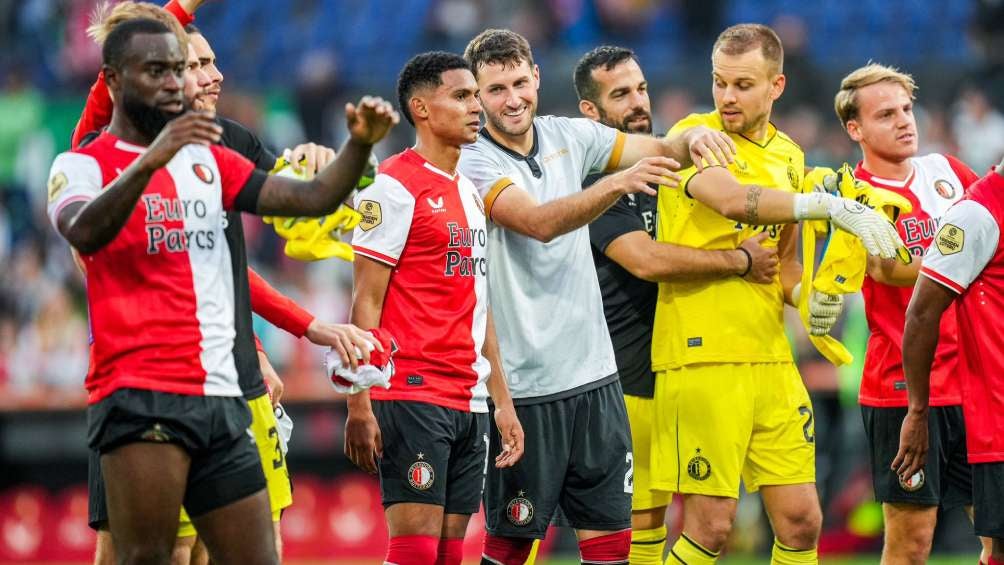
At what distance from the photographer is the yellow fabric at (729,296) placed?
22.1 feet

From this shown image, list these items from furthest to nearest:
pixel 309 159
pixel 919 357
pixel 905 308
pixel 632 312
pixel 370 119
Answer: pixel 632 312, pixel 905 308, pixel 919 357, pixel 309 159, pixel 370 119

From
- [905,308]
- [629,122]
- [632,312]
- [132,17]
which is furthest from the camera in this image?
[629,122]

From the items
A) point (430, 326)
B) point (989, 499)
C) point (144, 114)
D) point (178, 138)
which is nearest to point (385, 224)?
point (430, 326)

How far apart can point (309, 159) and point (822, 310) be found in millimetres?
2490

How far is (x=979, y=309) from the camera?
18.0 ft

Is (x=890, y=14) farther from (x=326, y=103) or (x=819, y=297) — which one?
(x=819, y=297)

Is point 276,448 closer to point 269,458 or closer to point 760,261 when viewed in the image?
point 269,458

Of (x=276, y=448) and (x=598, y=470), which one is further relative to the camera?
(x=598, y=470)

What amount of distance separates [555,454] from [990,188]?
2.20 meters

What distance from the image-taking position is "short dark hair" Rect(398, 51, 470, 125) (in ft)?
20.3

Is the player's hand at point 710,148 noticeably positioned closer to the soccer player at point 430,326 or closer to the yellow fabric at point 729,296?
the yellow fabric at point 729,296

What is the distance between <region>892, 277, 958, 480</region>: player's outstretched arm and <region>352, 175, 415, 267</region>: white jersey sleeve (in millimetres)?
2074

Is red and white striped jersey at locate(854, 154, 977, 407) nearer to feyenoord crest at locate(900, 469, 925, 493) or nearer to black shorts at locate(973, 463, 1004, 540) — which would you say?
feyenoord crest at locate(900, 469, 925, 493)

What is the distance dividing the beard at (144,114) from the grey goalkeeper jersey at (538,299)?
199 centimetres
